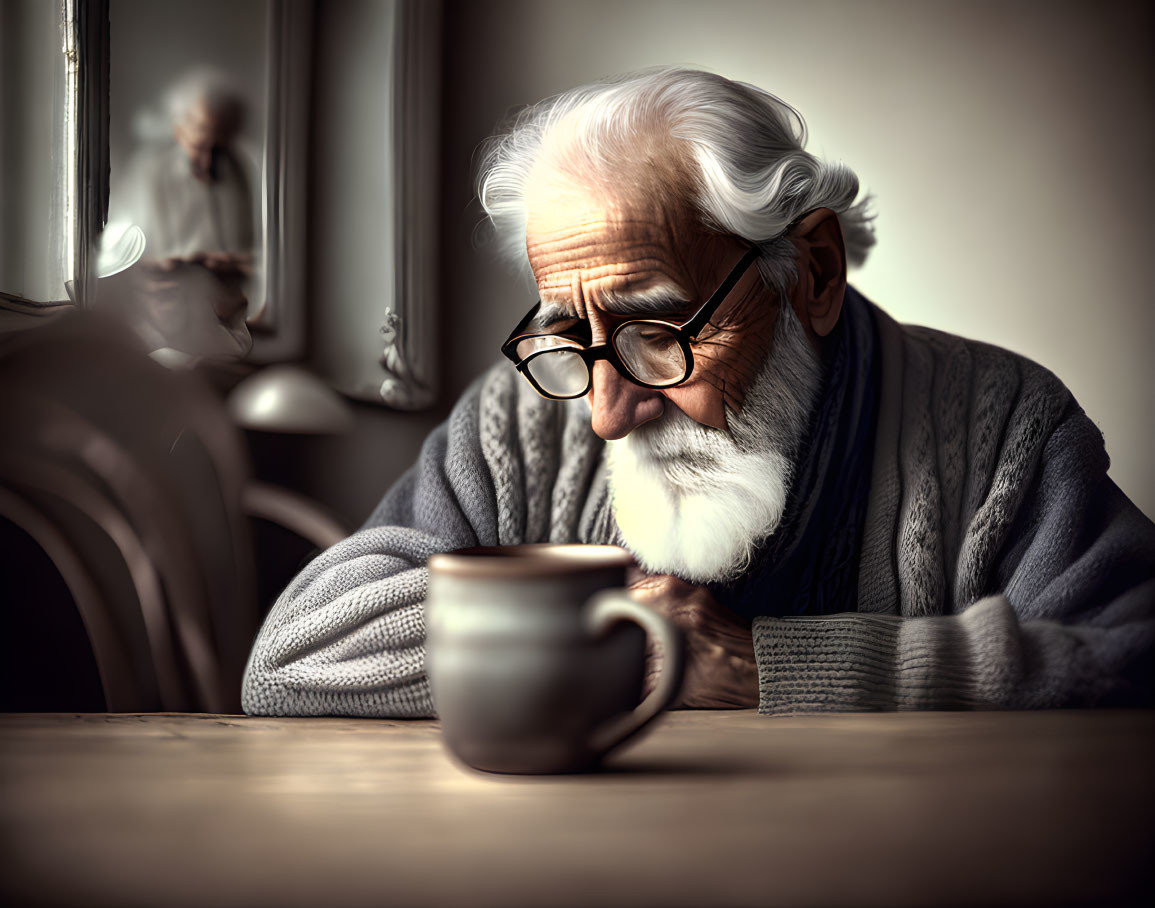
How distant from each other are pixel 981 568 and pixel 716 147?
546mm

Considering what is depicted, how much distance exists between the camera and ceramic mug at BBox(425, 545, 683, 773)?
0.45 meters

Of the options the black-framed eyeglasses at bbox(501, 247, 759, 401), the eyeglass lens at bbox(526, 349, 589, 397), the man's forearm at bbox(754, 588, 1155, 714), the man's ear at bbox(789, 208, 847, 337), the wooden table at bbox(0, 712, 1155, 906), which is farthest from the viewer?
the eyeglass lens at bbox(526, 349, 589, 397)

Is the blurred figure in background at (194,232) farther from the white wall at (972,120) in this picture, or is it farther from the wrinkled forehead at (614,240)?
the wrinkled forehead at (614,240)

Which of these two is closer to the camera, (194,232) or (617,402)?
(617,402)

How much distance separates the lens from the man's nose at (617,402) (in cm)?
101

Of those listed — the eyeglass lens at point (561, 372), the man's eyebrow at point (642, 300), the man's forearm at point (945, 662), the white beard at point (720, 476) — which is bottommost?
the man's forearm at point (945, 662)

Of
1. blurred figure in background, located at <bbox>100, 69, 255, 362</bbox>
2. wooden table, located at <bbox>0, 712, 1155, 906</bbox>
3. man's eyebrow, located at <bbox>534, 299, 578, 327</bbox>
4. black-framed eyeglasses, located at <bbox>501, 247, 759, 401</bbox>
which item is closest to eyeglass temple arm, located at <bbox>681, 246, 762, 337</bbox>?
black-framed eyeglasses, located at <bbox>501, 247, 759, 401</bbox>

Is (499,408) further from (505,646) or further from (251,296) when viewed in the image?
(505,646)

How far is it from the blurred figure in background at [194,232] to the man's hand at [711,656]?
737mm

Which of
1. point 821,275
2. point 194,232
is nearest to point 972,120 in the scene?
point 821,275

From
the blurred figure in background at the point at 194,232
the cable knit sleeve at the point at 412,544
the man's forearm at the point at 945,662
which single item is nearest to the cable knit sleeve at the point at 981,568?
the man's forearm at the point at 945,662

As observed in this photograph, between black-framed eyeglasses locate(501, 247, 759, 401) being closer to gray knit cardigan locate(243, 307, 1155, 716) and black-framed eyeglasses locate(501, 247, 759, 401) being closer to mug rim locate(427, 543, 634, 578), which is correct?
gray knit cardigan locate(243, 307, 1155, 716)

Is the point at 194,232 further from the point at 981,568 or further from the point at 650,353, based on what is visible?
the point at 981,568

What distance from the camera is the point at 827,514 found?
1121 millimetres
